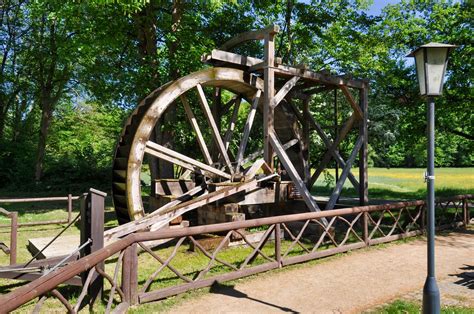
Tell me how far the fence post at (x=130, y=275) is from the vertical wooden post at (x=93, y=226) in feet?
1.09

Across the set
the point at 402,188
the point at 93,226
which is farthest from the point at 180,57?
the point at 402,188

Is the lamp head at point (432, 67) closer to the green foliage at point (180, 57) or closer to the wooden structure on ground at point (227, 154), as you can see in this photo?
the wooden structure on ground at point (227, 154)

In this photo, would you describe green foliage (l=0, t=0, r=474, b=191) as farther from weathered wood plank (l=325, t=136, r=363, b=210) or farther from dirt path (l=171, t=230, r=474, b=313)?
dirt path (l=171, t=230, r=474, b=313)

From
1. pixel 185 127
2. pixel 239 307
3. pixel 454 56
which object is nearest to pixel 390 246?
pixel 239 307

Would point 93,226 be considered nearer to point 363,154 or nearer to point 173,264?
point 173,264

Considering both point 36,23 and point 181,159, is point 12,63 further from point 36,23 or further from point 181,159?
point 181,159

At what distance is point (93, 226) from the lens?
4969mm

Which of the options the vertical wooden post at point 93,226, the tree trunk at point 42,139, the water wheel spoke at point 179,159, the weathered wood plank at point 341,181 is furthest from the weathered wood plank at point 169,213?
the tree trunk at point 42,139

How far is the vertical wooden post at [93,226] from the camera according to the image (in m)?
4.85

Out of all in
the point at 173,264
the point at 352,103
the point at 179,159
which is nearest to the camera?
A: the point at 173,264

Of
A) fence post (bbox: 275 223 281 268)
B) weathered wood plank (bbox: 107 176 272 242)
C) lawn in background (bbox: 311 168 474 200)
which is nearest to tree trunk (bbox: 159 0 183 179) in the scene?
weathered wood plank (bbox: 107 176 272 242)

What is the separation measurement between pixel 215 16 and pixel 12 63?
16008 millimetres

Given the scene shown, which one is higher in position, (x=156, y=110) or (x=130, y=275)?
(x=156, y=110)

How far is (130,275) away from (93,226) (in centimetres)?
76
